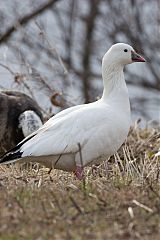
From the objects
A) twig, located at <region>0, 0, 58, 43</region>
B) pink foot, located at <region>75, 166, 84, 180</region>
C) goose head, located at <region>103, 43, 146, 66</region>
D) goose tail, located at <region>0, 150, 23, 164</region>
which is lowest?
pink foot, located at <region>75, 166, 84, 180</region>

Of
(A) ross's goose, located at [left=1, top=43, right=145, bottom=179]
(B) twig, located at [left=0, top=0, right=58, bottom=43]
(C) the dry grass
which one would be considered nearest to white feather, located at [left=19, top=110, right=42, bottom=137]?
Result: (A) ross's goose, located at [left=1, top=43, right=145, bottom=179]

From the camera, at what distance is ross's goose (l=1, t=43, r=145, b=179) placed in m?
6.24

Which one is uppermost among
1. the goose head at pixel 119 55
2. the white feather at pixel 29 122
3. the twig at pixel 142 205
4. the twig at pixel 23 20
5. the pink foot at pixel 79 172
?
the twig at pixel 23 20

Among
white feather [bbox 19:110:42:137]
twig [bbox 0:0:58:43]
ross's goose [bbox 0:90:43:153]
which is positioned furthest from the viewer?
twig [bbox 0:0:58:43]

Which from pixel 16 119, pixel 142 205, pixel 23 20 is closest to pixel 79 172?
pixel 142 205

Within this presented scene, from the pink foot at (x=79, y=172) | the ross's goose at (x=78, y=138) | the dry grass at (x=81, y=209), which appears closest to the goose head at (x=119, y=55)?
the ross's goose at (x=78, y=138)

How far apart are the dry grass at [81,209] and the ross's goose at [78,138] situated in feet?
1.95

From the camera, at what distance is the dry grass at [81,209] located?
4000mm

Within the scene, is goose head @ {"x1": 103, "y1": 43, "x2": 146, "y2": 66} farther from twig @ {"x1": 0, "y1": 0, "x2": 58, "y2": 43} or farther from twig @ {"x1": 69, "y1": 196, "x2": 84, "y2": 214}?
twig @ {"x1": 0, "y1": 0, "x2": 58, "y2": 43}

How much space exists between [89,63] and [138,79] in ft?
3.87

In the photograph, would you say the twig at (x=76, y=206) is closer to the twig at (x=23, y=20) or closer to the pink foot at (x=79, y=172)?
the pink foot at (x=79, y=172)

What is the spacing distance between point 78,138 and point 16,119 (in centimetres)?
300

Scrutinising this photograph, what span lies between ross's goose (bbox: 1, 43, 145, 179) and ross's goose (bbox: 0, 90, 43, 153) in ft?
7.86

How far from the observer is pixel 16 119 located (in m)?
9.19
